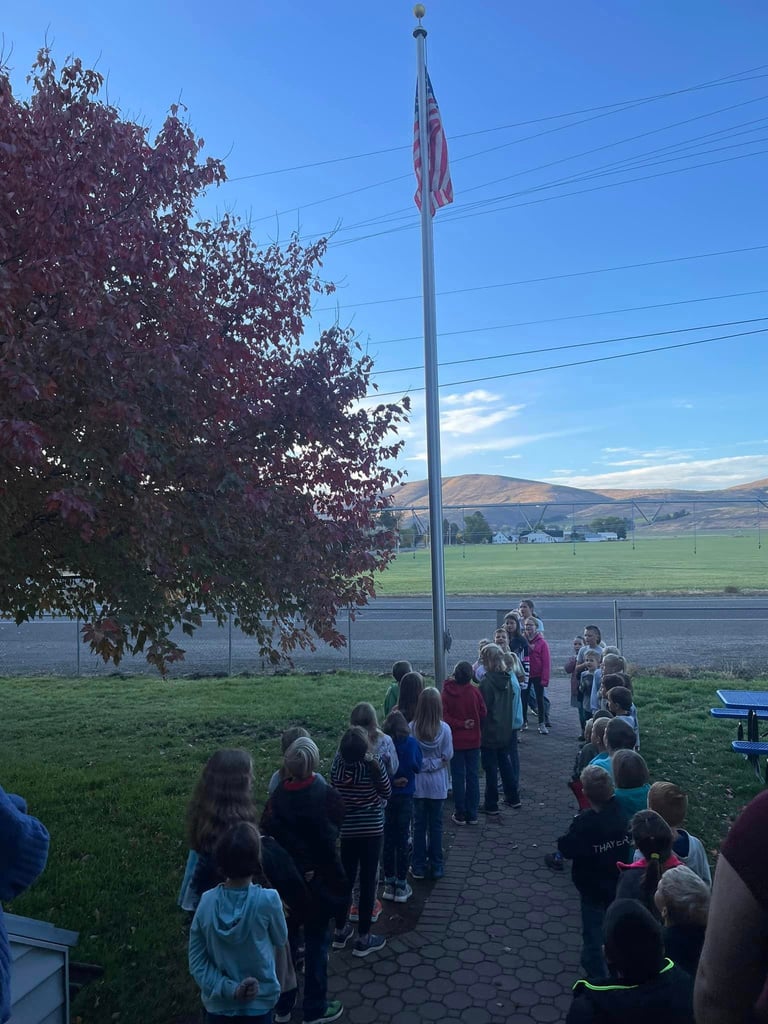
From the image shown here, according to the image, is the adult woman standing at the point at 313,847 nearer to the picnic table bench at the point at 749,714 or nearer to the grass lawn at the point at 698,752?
the grass lawn at the point at 698,752

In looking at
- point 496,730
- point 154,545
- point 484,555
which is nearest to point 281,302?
Result: point 154,545

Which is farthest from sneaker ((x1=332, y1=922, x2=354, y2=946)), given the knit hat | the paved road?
the paved road

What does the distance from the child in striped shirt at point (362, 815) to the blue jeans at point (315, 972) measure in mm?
647

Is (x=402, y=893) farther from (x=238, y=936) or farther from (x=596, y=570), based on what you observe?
(x=596, y=570)

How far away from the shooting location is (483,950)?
16.3 ft

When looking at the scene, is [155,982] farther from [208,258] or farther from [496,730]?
[208,258]

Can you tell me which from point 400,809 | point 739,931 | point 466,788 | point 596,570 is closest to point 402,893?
point 400,809

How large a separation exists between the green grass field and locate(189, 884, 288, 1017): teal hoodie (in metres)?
17.0

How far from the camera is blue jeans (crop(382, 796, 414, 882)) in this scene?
19.1 ft

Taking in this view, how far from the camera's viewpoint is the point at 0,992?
2113 millimetres

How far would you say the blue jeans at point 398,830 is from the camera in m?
5.83

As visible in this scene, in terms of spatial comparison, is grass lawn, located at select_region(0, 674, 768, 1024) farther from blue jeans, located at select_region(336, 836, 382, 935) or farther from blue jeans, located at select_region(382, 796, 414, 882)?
blue jeans, located at select_region(382, 796, 414, 882)

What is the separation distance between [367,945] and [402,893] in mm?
765

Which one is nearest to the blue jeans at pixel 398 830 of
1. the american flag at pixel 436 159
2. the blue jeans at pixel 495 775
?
the blue jeans at pixel 495 775
